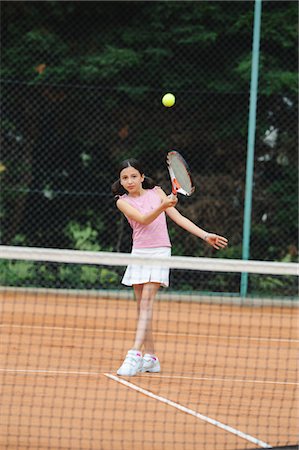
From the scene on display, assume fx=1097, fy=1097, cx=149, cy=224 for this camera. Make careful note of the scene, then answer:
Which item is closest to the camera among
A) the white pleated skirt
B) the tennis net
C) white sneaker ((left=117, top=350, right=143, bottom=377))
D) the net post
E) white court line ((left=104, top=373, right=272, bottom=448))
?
white court line ((left=104, top=373, right=272, bottom=448))

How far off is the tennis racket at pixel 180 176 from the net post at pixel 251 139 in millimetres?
5707

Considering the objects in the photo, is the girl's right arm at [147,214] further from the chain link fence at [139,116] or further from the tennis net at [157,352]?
the chain link fence at [139,116]

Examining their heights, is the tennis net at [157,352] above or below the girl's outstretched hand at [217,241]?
below

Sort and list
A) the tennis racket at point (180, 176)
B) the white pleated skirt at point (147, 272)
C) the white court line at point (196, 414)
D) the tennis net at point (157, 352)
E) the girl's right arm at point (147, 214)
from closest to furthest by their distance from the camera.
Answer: the white court line at point (196, 414) < the tennis net at point (157, 352) < the girl's right arm at point (147, 214) < the tennis racket at point (180, 176) < the white pleated skirt at point (147, 272)

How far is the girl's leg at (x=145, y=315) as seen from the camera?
6250mm

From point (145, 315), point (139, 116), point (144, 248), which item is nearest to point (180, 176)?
point (144, 248)

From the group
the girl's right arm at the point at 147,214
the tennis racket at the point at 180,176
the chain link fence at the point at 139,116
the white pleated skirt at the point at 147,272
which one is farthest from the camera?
the chain link fence at the point at 139,116

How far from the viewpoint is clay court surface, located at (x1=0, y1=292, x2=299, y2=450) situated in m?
4.65

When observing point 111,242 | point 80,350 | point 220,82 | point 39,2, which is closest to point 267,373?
point 80,350

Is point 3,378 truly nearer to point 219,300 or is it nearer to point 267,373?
point 267,373

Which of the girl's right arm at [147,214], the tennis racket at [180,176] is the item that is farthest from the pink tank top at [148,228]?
the tennis racket at [180,176]

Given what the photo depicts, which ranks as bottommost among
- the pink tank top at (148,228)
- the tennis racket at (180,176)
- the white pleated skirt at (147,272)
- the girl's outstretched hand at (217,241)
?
the white pleated skirt at (147,272)

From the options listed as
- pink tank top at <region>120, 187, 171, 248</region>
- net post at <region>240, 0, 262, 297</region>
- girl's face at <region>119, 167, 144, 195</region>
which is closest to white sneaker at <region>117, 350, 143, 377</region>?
pink tank top at <region>120, 187, 171, 248</region>

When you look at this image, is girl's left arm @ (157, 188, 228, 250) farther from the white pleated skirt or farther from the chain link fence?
the chain link fence
